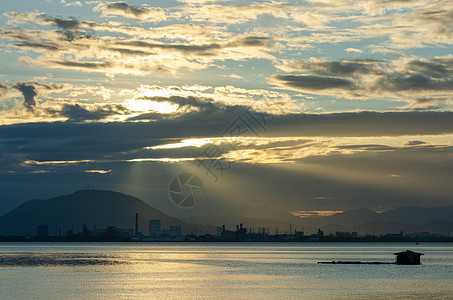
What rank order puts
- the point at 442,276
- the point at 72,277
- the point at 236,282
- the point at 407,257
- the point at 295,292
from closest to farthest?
1. the point at 295,292
2. the point at 236,282
3. the point at 72,277
4. the point at 442,276
5. the point at 407,257

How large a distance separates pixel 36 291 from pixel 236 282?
38591 mm

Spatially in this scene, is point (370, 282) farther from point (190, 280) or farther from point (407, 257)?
point (407, 257)

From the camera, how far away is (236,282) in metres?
126

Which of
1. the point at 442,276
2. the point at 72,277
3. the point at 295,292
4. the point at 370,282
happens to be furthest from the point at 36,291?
the point at 442,276

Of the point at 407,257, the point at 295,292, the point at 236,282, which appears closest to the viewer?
the point at 295,292

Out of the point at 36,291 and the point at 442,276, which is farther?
the point at 442,276

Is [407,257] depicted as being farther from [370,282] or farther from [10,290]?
[10,290]

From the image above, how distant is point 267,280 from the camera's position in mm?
130250

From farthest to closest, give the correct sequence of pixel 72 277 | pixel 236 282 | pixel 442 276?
pixel 442 276
pixel 72 277
pixel 236 282

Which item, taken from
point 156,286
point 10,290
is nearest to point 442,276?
point 156,286

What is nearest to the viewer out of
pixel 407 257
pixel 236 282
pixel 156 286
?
pixel 156 286

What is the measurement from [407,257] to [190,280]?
3052 inches

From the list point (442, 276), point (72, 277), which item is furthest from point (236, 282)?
point (442, 276)

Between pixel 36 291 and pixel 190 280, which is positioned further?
pixel 190 280
